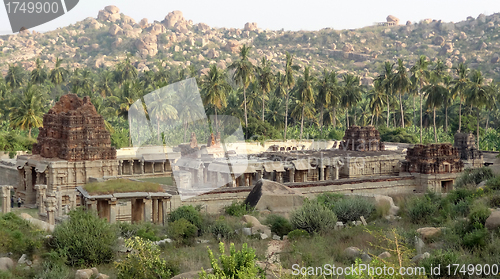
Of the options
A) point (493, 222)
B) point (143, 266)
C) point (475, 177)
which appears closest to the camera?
point (143, 266)

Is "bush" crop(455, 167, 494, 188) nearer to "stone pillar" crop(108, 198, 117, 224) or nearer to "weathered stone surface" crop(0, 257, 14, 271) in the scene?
"stone pillar" crop(108, 198, 117, 224)

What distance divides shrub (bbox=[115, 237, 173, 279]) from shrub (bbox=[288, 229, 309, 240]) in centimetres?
744

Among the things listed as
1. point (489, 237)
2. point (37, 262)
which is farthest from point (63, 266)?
point (489, 237)

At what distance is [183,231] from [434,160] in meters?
27.1

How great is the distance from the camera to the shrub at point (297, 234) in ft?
76.4

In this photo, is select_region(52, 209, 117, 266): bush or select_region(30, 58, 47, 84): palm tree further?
select_region(30, 58, 47, 84): palm tree

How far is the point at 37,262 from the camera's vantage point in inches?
763

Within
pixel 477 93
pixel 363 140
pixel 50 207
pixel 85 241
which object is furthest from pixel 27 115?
pixel 477 93

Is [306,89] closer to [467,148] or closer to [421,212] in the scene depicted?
[467,148]

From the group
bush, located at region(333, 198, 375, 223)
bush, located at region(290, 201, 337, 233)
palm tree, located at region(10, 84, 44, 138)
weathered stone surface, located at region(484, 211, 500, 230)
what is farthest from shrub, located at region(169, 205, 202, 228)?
palm tree, located at region(10, 84, 44, 138)

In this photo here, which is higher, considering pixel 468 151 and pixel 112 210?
pixel 468 151

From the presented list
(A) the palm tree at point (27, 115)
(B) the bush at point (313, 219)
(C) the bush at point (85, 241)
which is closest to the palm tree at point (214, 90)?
(A) the palm tree at point (27, 115)

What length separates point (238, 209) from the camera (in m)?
31.5

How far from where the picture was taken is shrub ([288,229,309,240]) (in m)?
23.3
